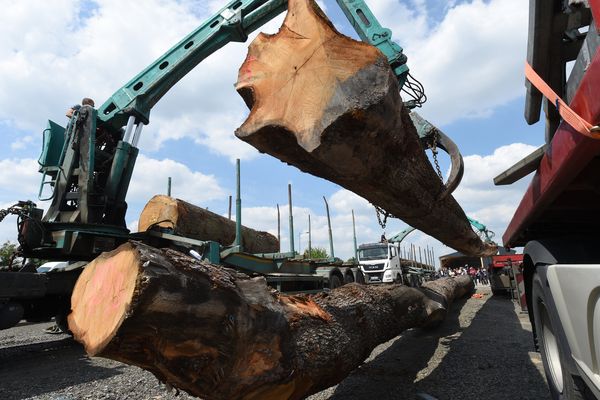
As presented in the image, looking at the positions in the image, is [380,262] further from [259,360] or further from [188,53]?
[259,360]

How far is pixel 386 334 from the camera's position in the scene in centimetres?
401

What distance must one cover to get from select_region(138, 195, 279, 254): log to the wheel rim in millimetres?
6243

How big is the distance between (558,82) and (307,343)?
2150mm

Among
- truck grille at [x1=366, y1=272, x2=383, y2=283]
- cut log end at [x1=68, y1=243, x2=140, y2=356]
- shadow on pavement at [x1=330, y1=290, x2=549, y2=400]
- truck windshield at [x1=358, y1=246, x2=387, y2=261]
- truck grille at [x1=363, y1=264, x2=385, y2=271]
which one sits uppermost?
truck windshield at [x1=358, y1=246, x2=387, y2=261]

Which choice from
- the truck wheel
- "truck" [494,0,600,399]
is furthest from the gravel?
"truck" [494,0,600,399]

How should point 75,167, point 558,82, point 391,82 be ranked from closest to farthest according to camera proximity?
1. point 391,82
2. point 558,82
3. point 75,167

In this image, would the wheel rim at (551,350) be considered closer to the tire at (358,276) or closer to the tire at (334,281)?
the tire at (334,281)

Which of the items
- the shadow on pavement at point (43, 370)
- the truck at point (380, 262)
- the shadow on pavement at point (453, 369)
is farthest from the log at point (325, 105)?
the truck at point (380, 262)

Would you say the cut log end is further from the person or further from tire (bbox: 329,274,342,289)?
tire (bbox: 329,274,342,289)

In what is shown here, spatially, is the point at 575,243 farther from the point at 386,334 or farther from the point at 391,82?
the point at 386,334

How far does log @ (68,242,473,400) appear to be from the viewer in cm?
172

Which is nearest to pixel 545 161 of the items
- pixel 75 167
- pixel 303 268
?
pixel 75 167

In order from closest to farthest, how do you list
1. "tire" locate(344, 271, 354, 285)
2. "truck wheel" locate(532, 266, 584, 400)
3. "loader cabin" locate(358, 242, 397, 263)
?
"truck wheel" locate(532, 266, 584, 400)
"tire" locate(344, 271, 354, 285)
"loader cabin" locate(358, 242, 397, 263)

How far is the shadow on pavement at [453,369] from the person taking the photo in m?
3.72
